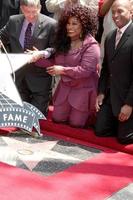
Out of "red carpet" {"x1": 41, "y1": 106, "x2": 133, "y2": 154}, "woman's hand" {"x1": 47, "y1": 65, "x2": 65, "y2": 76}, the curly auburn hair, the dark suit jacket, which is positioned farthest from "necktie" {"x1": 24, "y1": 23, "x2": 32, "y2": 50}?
the dark suit jacket

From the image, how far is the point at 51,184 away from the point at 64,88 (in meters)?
1.55

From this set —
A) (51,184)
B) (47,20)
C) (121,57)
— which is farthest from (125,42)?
(51,184)

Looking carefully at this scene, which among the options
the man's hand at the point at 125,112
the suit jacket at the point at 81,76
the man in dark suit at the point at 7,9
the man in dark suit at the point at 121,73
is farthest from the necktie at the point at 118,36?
the man in dark suit at the point at 7,9

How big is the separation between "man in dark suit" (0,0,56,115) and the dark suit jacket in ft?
2.41

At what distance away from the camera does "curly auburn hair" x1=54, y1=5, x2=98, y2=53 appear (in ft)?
14.9

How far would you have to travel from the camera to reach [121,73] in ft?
13.8

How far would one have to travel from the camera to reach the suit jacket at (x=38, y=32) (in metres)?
4.76

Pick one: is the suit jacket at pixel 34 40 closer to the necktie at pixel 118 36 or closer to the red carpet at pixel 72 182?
the necktie at pixel 118 36

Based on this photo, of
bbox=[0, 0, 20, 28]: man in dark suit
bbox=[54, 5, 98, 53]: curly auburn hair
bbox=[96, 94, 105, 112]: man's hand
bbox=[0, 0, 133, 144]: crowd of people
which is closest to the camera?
bbox=[0, 0, 133, 144]: crowd of people

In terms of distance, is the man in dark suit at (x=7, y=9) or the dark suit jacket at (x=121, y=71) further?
the man in dark suit at (x=7, y=9)

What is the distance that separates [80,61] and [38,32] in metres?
0.53

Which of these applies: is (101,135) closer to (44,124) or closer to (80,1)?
(44,124)

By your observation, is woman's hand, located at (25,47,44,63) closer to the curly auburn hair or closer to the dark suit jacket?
the curly auburn hair

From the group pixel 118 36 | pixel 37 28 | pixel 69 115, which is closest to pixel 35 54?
pixel 37 28
